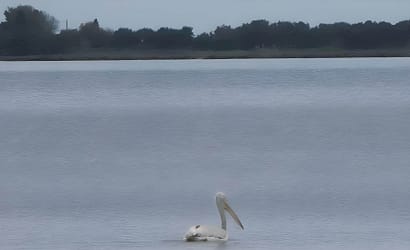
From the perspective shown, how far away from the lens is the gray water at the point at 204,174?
1373 centimetres

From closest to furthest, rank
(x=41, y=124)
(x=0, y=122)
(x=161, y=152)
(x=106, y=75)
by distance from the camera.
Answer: (x=161, y=152) → (x=41, y=124) → (x=0, y=122) → (x=106, y=75)

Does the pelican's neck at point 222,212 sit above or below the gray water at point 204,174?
above

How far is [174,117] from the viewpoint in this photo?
120 ft

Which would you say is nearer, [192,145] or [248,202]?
[248,202]

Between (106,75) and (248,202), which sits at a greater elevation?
(248,202)

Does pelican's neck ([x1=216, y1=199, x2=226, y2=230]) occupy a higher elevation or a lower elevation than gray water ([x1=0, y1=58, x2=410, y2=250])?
higher

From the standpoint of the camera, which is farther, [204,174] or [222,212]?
[204,174]

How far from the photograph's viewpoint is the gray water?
13734mm

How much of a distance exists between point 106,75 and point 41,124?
4679 cm

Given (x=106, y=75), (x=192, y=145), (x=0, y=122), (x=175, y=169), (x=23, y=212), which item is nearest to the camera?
(x=23, y=212)

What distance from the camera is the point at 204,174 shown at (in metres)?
19.7

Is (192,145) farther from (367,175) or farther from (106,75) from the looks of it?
(106,75)

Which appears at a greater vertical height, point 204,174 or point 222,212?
point 222,212

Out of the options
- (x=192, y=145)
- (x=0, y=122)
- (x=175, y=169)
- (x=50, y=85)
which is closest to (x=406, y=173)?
(x=175, y=169)
